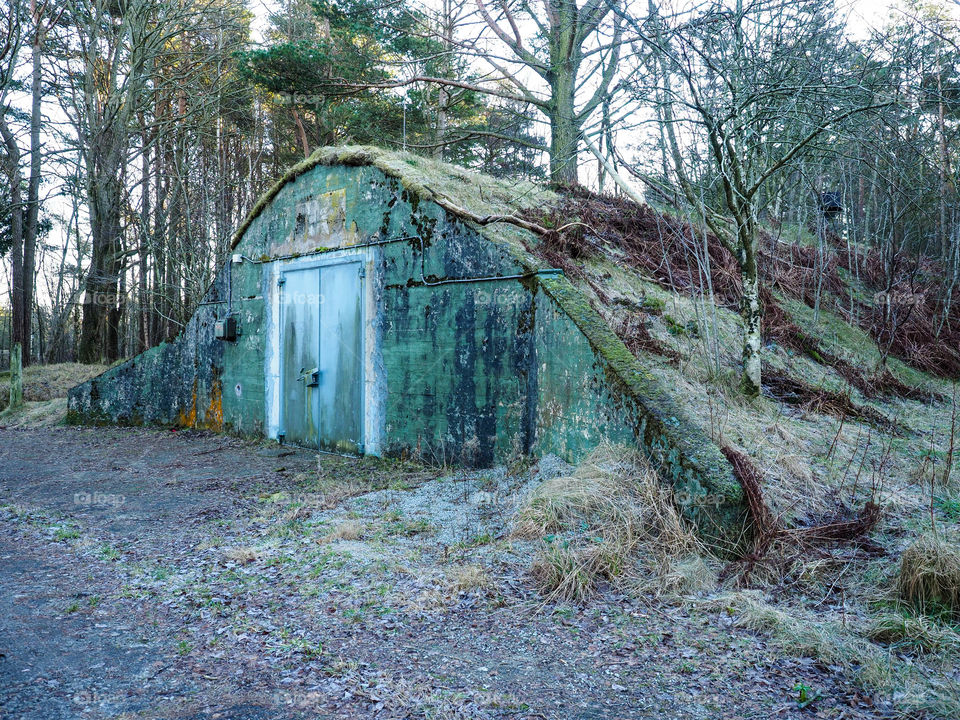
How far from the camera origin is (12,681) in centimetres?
301

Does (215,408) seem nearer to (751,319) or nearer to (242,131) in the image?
(751,319)

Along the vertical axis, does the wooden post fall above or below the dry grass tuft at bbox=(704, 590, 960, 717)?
above

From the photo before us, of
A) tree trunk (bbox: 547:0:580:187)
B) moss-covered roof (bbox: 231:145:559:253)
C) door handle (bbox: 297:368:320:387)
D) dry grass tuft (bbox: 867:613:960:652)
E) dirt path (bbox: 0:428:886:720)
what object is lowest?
dirt path (bbox: 0:428:886:720)

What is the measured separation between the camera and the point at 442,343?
7496 millimetres

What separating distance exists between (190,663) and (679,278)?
7719 mm

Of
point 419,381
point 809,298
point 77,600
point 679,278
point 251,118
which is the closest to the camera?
point 77,600

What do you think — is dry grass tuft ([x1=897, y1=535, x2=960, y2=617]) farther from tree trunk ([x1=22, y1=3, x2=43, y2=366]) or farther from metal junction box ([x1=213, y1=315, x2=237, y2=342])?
tree trunk ([x1=22, y1=3, x2=43, y2=366])

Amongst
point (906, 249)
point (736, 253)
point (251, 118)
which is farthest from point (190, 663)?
point (251, 118)

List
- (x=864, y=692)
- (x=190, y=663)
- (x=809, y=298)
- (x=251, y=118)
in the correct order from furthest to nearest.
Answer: (x=251, y=118)
(x=809, y=298)
(x=190, y=663)
(x=864, y=692)

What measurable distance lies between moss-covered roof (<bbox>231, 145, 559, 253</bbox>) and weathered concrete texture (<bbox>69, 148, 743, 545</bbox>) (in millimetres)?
29

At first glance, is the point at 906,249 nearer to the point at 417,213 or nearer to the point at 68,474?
the point at 417,213

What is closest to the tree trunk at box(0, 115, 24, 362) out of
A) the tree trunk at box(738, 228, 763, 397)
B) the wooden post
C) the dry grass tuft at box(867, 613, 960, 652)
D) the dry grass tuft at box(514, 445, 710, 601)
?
the wooden post

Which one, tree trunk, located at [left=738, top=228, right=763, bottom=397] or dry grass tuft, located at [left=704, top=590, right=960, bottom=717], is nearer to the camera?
dry grass tuft, located at [left=704, top=590, right=960, bottom=717]

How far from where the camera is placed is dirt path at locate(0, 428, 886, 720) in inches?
115
